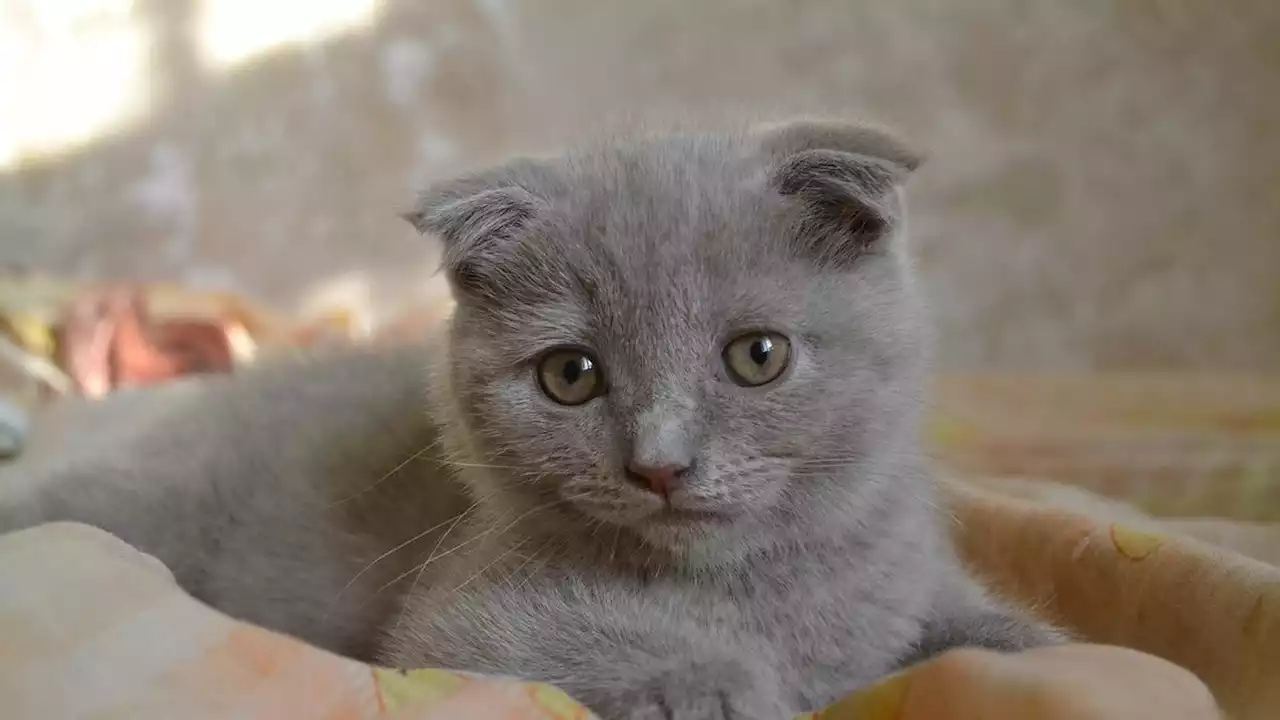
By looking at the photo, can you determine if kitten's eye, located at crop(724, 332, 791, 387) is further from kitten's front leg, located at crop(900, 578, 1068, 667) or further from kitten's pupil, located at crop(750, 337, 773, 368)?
kitten's front leg, located at crop(900, 578, 1068, 667)

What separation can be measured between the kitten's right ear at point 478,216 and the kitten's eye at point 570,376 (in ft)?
0.36

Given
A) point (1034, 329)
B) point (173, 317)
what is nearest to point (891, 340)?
point (1034, 329)

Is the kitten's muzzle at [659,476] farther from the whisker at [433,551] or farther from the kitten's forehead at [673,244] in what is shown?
the whisker at [433,551]

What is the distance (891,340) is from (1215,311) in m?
1.51

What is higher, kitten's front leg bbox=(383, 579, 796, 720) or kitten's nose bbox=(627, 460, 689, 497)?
kitten's nose bbox=(627, 460, 689, 497)

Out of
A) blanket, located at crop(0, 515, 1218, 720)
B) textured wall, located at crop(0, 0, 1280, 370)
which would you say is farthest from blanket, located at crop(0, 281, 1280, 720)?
textured wall, located at crop(0, 0, 1280, 370)

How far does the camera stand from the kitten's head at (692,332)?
2.50 ft

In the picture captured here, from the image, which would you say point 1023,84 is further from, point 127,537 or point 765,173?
point 127,537

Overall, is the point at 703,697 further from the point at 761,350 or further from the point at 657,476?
the point at 761,350

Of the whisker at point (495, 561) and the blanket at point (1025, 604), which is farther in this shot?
the whisker at point (495, 561)

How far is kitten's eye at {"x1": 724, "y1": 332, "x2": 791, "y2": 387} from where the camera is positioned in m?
0.79

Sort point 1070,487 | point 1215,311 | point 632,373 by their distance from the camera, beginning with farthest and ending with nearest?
point 1215,311
point 1070,487
point 632,373

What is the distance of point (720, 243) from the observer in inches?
31.3

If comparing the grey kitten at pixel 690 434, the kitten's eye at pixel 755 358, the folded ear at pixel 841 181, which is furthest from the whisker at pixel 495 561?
the folded ear at pixel 841 181
